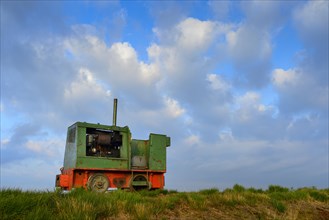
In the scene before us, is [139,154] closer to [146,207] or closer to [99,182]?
[99,182]

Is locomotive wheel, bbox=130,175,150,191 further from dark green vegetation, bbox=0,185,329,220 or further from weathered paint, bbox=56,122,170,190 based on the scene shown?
dark green vegetation, bbox=0,185,329,220

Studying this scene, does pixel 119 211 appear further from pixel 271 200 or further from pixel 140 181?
pixel 140 181

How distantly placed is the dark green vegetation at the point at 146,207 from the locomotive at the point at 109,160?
18.9ft

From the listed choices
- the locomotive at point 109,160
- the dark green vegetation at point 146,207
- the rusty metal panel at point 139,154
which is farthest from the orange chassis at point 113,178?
the dark green vegetation at point 146,207

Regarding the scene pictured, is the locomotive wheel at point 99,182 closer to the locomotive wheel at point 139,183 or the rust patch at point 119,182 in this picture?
the rust patch at point 119,182

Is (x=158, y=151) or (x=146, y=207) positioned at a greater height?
(x=158, y=151)

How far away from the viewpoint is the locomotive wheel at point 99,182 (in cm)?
1518

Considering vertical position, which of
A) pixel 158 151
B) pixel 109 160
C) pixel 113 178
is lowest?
pixel 113 178

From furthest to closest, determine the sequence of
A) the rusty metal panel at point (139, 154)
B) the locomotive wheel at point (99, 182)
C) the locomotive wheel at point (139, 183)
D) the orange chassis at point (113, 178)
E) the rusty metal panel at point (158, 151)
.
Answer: the rusty metal panel at point (158, 151), the rusty metal panel at point (139, 154), the locomotive wheel at point (139, 183), the locomotive wheel at point (99, 182), the orange chassis at point (113, 178)

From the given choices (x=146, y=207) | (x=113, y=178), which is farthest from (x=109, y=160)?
(x=146, y=207)

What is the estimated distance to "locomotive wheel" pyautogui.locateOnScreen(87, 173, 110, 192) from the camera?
15.2 m

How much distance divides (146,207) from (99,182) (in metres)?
7.73

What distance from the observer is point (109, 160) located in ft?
52.6

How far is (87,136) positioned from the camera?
1622 cm
